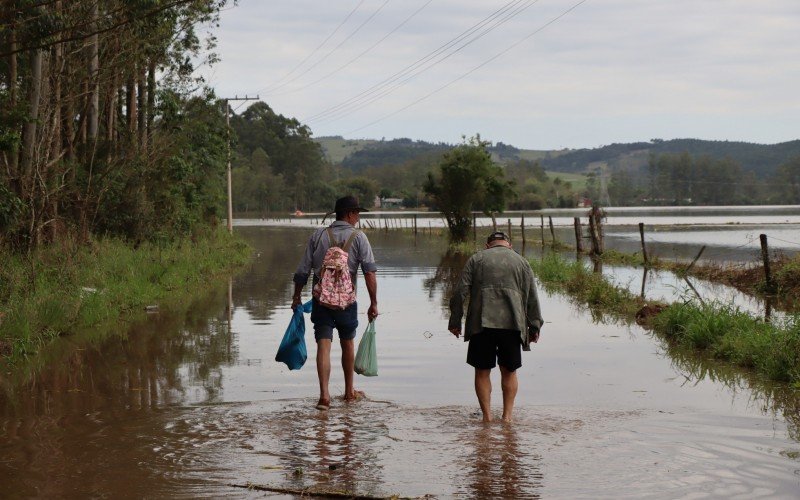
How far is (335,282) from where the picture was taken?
9.25 meters

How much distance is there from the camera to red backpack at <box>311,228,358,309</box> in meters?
9.23

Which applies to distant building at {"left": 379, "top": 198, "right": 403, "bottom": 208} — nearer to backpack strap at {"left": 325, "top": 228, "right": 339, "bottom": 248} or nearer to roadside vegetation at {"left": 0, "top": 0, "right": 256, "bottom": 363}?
roadside vegetation at {"left": 0, "top": 0, "right": 256, "bottom": 363}

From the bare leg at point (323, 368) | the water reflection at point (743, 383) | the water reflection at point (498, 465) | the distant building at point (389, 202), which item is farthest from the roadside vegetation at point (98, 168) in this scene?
the distant building at point (389, 202)

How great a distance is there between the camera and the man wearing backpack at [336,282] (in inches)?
364

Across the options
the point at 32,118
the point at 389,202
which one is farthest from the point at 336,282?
the point at 389,202

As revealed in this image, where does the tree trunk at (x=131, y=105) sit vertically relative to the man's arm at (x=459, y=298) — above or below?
above

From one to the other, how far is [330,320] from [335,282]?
16.1 inches

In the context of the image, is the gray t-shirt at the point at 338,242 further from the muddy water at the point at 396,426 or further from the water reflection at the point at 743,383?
the water reflection at the point at 743,383

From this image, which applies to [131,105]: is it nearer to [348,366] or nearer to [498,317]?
[348,366]

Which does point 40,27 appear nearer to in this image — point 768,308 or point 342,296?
point 342,296

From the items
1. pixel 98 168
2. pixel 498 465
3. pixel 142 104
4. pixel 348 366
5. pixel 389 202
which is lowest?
pixel 498 465

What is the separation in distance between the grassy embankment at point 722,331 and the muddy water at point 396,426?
357 millimetres

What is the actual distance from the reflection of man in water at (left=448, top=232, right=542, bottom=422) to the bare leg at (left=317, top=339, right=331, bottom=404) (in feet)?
4.19

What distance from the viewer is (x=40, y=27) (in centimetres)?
1608
